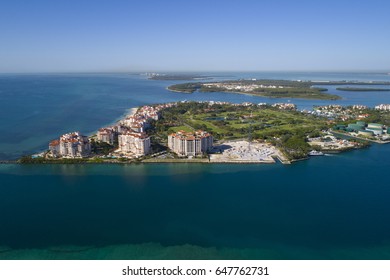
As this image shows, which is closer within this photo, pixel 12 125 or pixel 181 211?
pixel 181 211

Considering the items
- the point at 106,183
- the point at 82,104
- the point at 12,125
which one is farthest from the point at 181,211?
the point at 82,104

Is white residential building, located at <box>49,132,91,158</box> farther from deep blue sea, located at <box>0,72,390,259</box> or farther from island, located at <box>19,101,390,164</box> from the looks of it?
deep blue sea, located at <box>0,72,390,259</box>

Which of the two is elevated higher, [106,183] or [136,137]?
[136,137]

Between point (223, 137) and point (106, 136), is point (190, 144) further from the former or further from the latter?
point (106, 136)

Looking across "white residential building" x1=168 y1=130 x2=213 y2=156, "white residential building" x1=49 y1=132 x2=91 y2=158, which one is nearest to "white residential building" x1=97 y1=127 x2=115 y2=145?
"white residential building" x1=49 y1=132 x2=91 y2=158

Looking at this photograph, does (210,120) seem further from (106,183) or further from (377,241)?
(377,241)

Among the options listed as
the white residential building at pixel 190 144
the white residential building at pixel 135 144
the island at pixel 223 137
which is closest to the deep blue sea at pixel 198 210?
the island at pixel 223 137
